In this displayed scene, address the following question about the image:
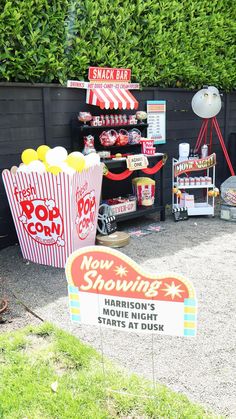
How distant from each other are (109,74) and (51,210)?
231 cm

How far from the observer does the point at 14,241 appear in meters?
5.21

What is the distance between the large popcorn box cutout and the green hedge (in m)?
1.30

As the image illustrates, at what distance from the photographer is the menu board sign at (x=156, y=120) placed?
21.6ft

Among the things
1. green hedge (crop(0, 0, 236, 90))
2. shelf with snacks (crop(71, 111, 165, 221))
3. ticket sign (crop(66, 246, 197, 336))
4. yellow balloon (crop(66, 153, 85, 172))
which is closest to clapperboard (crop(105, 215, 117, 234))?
shelf with snacks (crop(71, 111, 165, 221))

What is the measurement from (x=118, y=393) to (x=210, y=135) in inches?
219

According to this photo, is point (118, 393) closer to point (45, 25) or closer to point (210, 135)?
point (45, 25)

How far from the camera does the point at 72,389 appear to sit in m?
2.48

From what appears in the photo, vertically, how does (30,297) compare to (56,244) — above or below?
below

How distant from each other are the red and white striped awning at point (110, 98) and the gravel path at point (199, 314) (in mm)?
1725

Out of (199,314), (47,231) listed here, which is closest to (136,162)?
(47,231)

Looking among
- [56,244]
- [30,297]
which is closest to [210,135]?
[56,244]

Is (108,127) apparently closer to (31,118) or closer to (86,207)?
(31,118)

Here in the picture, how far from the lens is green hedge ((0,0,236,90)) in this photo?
4730 mm

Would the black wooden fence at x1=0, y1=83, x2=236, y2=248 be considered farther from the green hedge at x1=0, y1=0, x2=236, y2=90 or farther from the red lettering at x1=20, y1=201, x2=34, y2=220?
the red lettering at x1=20, y1=201, x2=34, y2=220
